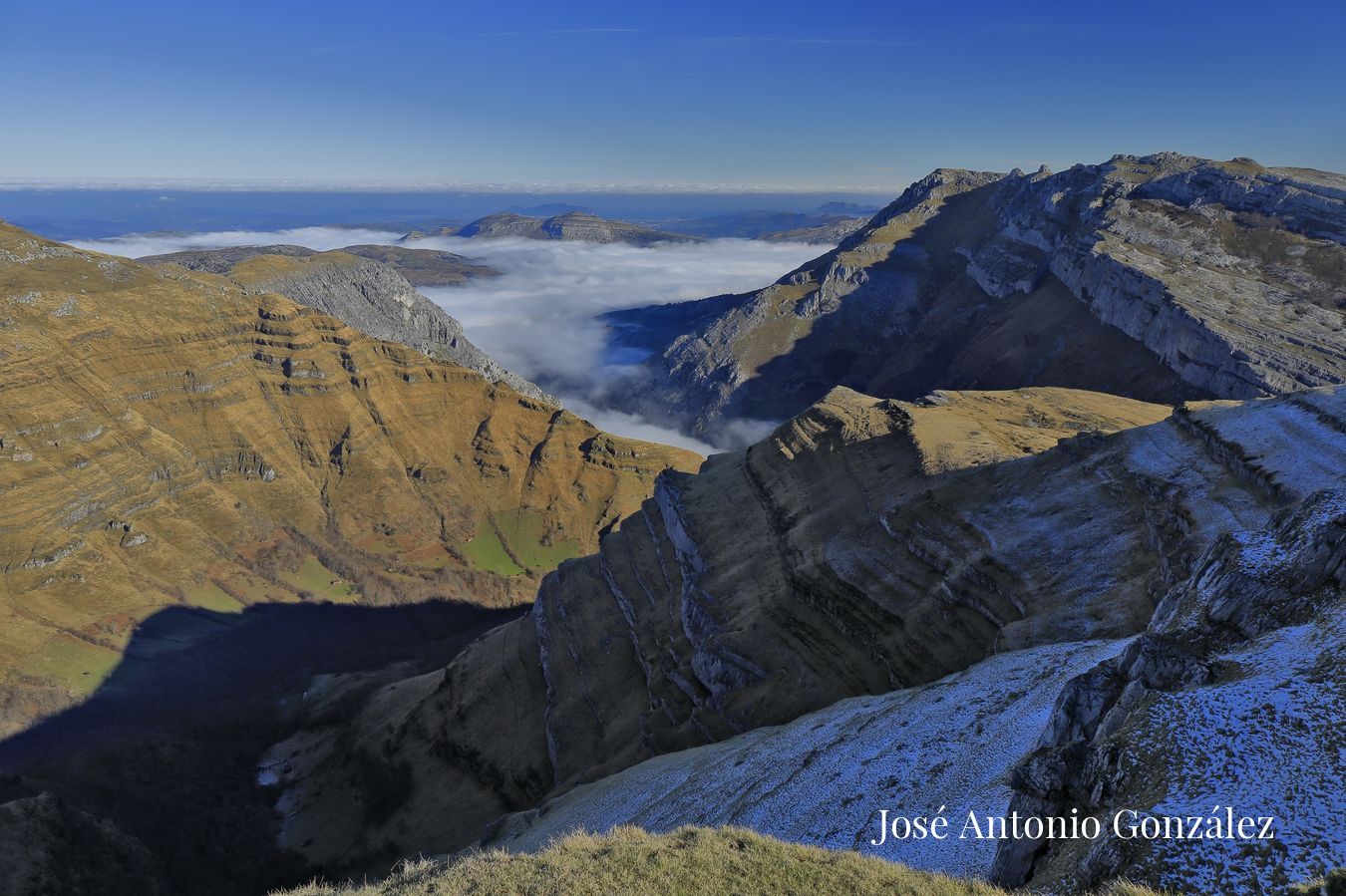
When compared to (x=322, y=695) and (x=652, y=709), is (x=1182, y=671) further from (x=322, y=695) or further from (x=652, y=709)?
(x=322, y=695)

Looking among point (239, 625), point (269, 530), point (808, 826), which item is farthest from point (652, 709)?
point (269, 530)

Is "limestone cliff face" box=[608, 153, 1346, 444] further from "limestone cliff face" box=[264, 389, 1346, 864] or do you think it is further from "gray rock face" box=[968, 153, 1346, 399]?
"limestone cliff face" box=[264, 389, 1346, 864]

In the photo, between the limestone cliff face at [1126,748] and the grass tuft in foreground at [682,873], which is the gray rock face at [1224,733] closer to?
the limestone cliff face at [1126,748]

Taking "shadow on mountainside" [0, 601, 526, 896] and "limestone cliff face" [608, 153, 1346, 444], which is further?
"limestone cliff face" [608, 153, 1346, 444]

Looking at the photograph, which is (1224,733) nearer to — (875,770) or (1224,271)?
(875,770)

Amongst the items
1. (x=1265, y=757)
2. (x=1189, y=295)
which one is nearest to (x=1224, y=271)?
(x=1189, y=295)

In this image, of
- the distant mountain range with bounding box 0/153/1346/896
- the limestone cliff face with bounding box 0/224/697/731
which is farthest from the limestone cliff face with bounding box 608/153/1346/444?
the limestone cliff face with bounding box 0/224/697/731
